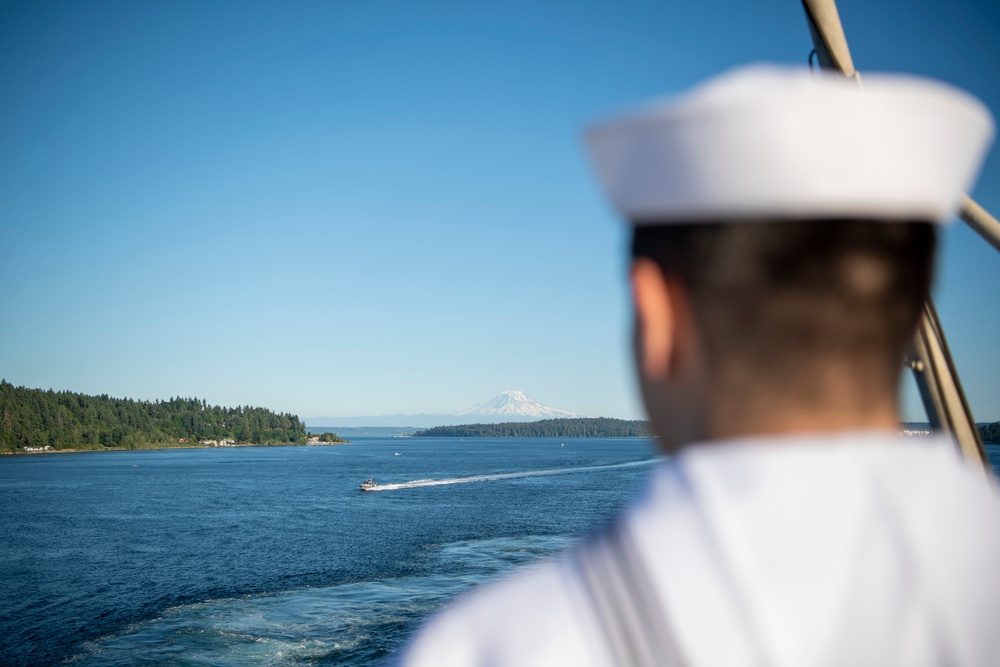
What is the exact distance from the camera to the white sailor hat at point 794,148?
3.00ft

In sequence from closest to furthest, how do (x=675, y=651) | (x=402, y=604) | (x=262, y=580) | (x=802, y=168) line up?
(x=675, y=651), (x=802, y=168), (x=402, y=604), (x=262, y=580)

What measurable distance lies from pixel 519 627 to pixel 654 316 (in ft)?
1.47

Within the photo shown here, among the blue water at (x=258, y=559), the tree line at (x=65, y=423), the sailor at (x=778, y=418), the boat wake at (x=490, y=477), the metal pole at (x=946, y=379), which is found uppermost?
the tree line at (x=65, y=423)

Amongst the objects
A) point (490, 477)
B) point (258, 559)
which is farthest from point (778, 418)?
point (490, 477)

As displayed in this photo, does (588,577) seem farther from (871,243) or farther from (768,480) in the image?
(871,243)

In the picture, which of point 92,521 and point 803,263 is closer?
point 803,263

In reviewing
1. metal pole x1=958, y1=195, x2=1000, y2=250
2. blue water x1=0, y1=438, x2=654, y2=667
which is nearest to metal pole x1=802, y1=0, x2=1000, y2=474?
metal pole x1=958, y1=195, x2=1000, y2=250

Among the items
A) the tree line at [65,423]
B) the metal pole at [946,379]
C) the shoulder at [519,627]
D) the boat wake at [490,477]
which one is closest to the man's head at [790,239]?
the shoulder at [519,627]

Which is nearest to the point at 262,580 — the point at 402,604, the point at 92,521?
the point at 402,604

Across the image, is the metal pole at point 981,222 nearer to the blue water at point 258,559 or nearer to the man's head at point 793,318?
the man's head at point 793,318

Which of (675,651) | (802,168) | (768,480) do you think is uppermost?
(802,168)

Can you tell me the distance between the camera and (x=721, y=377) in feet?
3.12

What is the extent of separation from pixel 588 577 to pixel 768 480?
25cm

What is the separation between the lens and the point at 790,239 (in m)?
0.92
